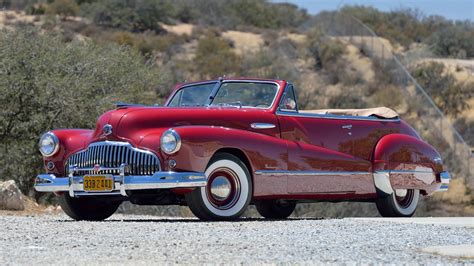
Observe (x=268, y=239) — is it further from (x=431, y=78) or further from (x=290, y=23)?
(x=290, y=23)

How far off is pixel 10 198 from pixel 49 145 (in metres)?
3.01

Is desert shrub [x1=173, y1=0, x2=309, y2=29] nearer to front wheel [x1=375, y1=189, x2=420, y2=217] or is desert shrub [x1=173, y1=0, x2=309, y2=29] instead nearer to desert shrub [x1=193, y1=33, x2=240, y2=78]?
desert shrub [x1=193, y1=33, x2=240, y2=78]

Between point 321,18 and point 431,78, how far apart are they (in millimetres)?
16370

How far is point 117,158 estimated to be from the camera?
40.1ft

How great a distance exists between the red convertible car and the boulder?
8.19ft

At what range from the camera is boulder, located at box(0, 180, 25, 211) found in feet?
52.0

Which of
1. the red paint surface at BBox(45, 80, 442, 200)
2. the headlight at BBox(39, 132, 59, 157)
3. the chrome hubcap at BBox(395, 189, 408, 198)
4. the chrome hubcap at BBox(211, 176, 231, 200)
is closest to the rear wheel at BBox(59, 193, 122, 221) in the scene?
the red paint surface at BBox(45, 80, 442, 200)

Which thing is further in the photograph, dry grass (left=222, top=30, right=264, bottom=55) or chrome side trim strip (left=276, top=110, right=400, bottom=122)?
dry grass (left=222, top=30, right=264, bottom=55)

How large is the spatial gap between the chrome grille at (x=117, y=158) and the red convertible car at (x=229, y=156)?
11 millimetres

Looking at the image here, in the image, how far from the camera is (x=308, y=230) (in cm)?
1097

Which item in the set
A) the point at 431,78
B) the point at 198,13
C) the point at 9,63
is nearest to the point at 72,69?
the point at 9,63

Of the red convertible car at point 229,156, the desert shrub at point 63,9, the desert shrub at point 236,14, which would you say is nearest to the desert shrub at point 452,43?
the desert shrub at point 236,14

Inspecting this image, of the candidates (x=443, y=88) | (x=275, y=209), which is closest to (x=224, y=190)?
(x=275, y=209)

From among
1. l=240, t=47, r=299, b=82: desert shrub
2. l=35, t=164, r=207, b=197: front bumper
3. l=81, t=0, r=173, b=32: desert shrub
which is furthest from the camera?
l=81, t=0, r=173, b=32: desert shrub
